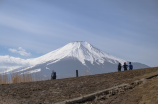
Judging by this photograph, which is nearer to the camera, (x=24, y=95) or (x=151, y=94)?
(x=151, y=94)

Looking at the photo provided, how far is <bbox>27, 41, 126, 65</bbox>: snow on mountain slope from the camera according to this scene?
167m

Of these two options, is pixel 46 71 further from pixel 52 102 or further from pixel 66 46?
pixel 52 102

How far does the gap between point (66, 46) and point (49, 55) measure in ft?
51.9

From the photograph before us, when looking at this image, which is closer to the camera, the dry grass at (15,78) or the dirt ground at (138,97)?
the dirt ground at (138,97)

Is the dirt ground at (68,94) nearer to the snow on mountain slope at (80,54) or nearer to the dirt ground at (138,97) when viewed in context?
the dirt ground at (138,97)

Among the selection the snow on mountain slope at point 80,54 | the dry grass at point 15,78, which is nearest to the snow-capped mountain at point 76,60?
the snow on mountain slope at point 80,54

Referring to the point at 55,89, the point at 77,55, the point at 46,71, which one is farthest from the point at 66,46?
the point at 55,89

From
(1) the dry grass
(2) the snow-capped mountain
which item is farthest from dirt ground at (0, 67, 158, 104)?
(2) the snow-capped mountain

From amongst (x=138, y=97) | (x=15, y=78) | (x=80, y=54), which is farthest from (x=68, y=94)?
(x=80, y=54)

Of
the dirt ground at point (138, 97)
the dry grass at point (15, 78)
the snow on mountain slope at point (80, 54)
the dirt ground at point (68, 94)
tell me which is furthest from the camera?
the snow on mountain slope at point (80, 54)

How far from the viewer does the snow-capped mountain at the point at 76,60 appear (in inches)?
6614

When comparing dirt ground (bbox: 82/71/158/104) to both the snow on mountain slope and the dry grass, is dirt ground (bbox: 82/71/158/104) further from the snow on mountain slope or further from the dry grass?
the snow on mountain slope

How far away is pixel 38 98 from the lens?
652 centimetres

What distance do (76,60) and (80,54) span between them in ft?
29.4
